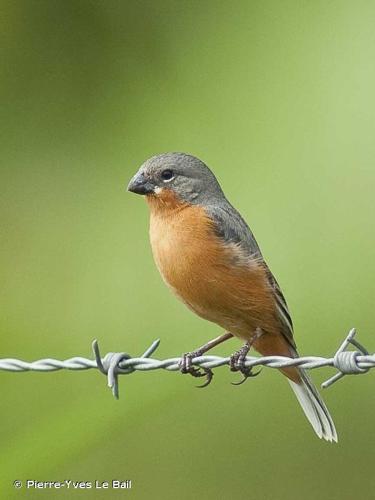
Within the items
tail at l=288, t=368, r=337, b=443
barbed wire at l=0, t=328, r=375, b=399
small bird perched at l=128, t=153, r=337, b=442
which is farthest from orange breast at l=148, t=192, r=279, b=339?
barbed wire at l=0, t=328, r=375, b=399

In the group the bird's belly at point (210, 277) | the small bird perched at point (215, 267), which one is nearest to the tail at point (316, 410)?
the small bird perched at point (215, 267)

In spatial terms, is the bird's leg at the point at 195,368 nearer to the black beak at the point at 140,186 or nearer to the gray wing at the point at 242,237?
the gray wing at the point at 242,237

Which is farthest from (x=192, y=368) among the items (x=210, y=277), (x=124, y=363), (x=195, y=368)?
(x=124, y=363)

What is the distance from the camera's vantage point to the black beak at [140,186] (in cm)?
611

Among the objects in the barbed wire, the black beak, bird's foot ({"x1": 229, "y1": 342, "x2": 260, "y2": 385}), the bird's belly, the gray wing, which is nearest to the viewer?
the barbed wire

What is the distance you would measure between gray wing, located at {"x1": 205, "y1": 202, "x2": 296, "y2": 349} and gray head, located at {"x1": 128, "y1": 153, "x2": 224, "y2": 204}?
0.12m

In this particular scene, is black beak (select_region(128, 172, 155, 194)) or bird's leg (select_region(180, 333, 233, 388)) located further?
black beak (select_region(128, 172, 155, 194))

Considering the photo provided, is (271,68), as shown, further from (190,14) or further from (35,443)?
(35,443)

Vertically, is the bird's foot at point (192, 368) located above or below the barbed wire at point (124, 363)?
above

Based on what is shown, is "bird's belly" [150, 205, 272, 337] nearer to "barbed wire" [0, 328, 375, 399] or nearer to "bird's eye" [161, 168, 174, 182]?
"bird's eye" [161, 168, 174, 182]

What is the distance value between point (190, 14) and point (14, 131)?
5.33 feet

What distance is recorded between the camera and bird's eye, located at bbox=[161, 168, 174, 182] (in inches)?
243

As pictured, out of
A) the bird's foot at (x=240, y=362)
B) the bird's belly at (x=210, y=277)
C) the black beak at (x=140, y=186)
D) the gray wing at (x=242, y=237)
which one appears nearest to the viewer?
the bird's foot at (x=240, y=362)

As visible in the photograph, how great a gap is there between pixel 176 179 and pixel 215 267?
0.60 metres
